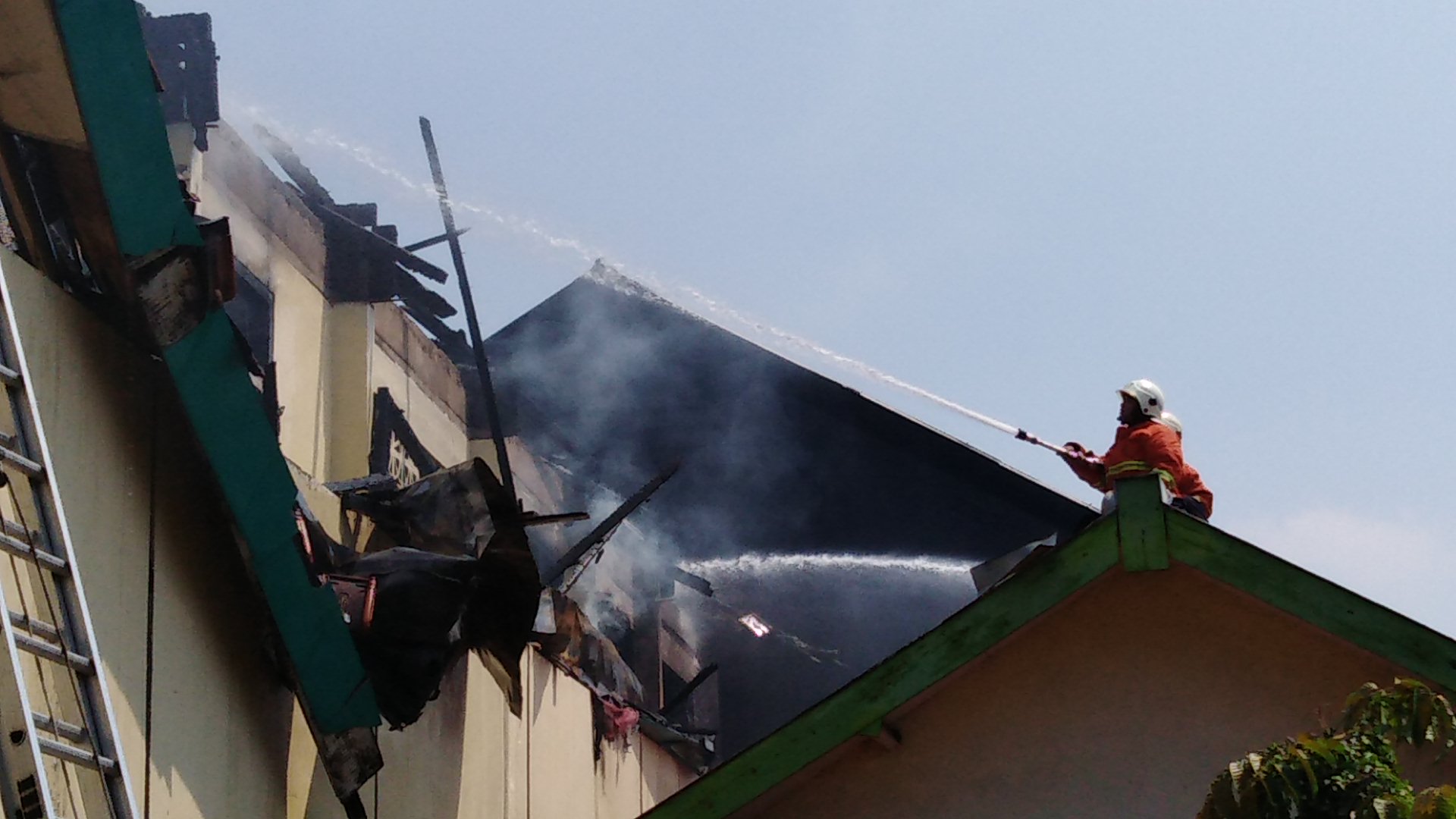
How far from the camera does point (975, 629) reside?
558cm

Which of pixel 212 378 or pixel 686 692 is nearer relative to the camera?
pixel 212 378

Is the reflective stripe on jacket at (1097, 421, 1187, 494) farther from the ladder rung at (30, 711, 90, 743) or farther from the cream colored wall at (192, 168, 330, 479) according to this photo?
the cream colored wall at (192, 168, 330, 479)

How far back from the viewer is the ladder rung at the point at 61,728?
483 cm

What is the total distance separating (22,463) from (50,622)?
54 cm

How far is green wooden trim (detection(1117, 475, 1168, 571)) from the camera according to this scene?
5586 mm

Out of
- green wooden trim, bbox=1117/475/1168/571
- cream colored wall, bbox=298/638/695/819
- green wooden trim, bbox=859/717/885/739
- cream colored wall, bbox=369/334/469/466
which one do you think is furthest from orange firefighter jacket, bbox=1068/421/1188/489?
cream colored wall, bbox=369/334/469/466

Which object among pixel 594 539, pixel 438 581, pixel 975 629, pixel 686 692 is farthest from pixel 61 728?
pixel 686 692

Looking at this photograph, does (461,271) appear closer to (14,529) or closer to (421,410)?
(421,410)

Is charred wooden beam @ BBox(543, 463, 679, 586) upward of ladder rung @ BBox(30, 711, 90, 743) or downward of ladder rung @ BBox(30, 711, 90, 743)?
upward

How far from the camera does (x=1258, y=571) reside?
17.9 feet

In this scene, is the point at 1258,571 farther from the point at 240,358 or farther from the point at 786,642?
the point at 786,642

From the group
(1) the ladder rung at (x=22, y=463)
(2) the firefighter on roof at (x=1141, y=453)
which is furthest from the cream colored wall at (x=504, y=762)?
(2) the firefighter on roof at (x=1141, y=453)

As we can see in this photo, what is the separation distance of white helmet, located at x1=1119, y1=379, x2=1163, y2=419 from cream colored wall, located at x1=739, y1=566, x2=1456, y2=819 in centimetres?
243

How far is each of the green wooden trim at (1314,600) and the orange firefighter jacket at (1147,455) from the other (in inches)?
74.0
